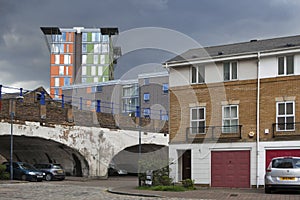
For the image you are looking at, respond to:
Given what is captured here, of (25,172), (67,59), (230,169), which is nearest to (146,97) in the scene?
(67,59)

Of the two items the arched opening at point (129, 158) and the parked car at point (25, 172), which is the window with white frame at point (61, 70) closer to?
the arched opening at point (129, 158)

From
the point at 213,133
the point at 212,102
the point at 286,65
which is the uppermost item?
the point at 286,65

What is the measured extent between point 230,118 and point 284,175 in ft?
23.8

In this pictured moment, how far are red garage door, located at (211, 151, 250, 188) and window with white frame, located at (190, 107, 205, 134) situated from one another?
1532 millimetres

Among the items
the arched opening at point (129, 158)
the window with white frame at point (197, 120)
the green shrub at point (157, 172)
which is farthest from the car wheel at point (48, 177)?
the window with white frame at point (197, 120)

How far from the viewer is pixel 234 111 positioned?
2767cm

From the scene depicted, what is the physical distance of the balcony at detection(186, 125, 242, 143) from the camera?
27.3 metres

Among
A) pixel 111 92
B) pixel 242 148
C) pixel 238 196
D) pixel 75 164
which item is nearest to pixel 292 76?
pixel 242 148

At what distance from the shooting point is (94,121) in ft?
134

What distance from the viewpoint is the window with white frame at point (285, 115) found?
25672mm

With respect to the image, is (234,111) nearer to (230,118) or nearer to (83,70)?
(230,118)

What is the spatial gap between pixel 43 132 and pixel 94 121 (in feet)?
17.8

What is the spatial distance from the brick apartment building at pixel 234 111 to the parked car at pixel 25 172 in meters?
10.8

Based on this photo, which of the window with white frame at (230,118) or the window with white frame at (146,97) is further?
Answer: the window with white frame at (146,97)
